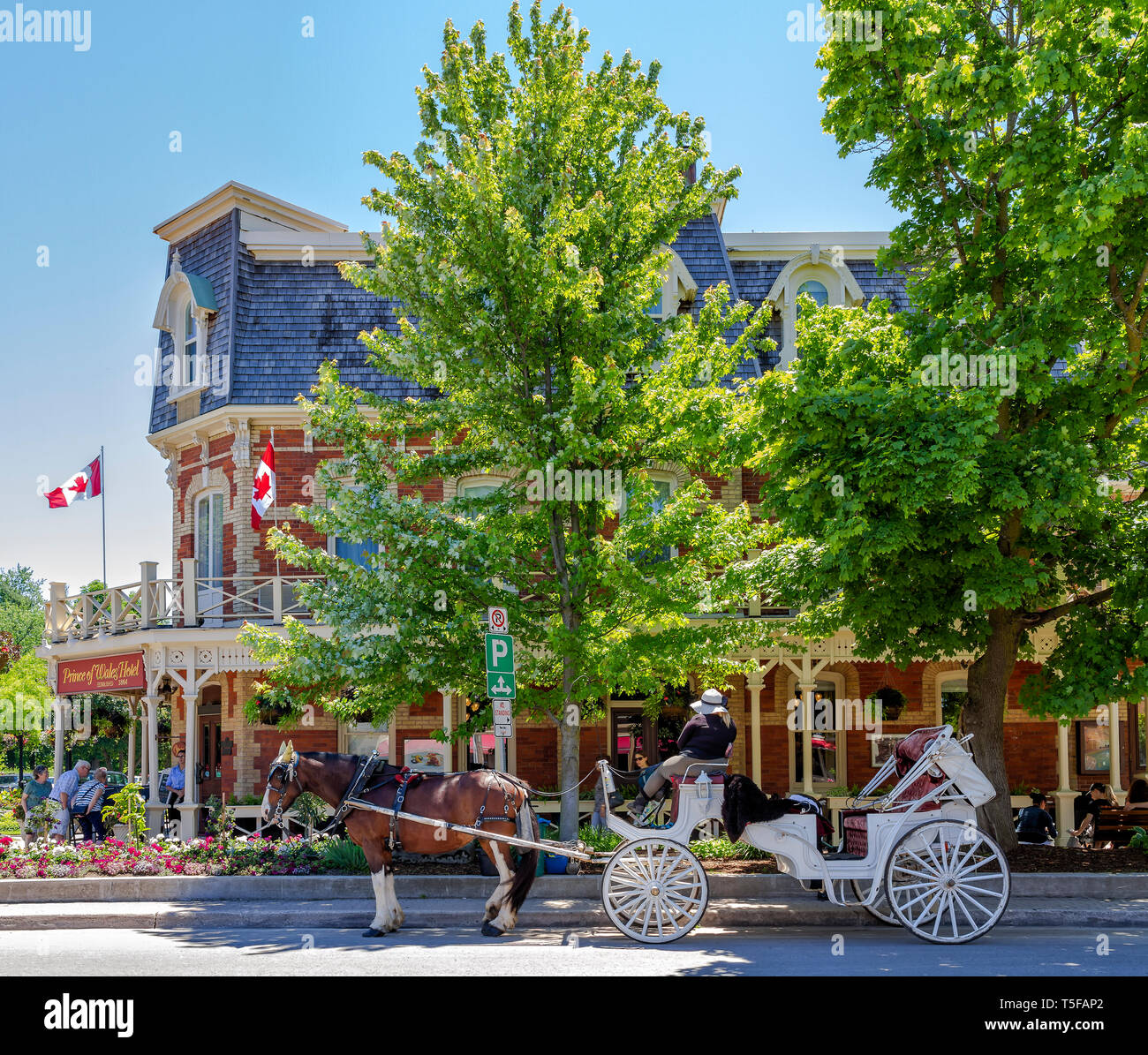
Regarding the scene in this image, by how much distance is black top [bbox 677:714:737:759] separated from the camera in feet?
31.4

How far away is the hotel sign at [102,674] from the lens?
2005 centimetres

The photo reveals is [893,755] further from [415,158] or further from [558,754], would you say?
[558,754]

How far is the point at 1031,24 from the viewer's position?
39.4ft

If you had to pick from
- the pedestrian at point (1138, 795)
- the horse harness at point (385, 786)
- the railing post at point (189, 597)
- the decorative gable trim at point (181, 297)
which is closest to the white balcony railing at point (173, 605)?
the railing post at point (189, 597)

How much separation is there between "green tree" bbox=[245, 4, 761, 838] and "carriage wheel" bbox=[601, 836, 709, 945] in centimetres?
350

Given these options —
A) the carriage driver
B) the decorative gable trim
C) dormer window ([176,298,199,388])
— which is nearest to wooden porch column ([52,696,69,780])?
dormer window ([176,298,199,388])

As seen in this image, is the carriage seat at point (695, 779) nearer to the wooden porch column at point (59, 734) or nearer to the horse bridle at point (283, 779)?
the horse bridle at point (283, 779)

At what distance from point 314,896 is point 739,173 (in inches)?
411

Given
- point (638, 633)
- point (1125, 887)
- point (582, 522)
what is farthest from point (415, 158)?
point (1125, 887)

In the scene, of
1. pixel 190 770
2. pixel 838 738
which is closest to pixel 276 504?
pixel 190 770

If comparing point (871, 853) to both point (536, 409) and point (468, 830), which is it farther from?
point (536, 409)

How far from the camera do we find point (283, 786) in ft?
33.8

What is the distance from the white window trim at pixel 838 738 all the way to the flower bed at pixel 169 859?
34.4 feet

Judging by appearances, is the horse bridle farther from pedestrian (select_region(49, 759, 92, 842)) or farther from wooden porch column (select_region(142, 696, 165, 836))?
wooden porch column (select_region(142, 696, 165, 836))
